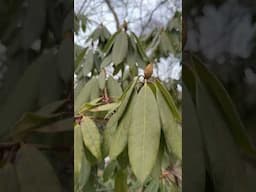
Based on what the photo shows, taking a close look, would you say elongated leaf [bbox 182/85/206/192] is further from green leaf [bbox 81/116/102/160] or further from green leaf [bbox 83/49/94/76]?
green leaf [bbox 83/49/94/76]

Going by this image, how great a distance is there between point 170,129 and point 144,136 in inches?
2.1

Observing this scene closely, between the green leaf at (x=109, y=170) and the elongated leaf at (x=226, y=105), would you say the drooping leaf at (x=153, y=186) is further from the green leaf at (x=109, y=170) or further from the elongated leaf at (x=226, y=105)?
the elongated leaf at (x=226, y=105)

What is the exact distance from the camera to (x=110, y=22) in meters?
0.99

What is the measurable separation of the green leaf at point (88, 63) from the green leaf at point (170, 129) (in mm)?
277

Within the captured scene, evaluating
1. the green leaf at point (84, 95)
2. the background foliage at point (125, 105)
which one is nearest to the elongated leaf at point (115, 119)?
the background foliage at point (125, 105)

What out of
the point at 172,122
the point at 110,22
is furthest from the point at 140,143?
the point at 110,22

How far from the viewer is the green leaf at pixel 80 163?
0.77m

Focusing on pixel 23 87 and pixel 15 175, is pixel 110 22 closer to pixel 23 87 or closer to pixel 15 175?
pixel 23 87

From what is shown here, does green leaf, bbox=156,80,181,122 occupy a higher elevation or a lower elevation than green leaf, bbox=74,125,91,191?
higher

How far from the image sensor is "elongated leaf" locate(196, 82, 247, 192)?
0.67 m

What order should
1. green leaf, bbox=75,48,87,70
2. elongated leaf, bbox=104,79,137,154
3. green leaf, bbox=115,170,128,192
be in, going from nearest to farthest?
elongated leaf, bbox=104,79,137,154
green leaf, bbox=115,170,128,192
green leaf, bbox=75,48,87,70

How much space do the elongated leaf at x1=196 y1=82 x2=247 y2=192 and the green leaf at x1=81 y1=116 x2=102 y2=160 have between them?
21 centimetres

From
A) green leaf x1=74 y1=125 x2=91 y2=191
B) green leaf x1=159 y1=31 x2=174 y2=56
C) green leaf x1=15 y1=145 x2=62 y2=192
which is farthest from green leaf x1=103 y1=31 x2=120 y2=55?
green leaf x1=15 y1=145 x2=62 y2=192

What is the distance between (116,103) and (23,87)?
213mm
